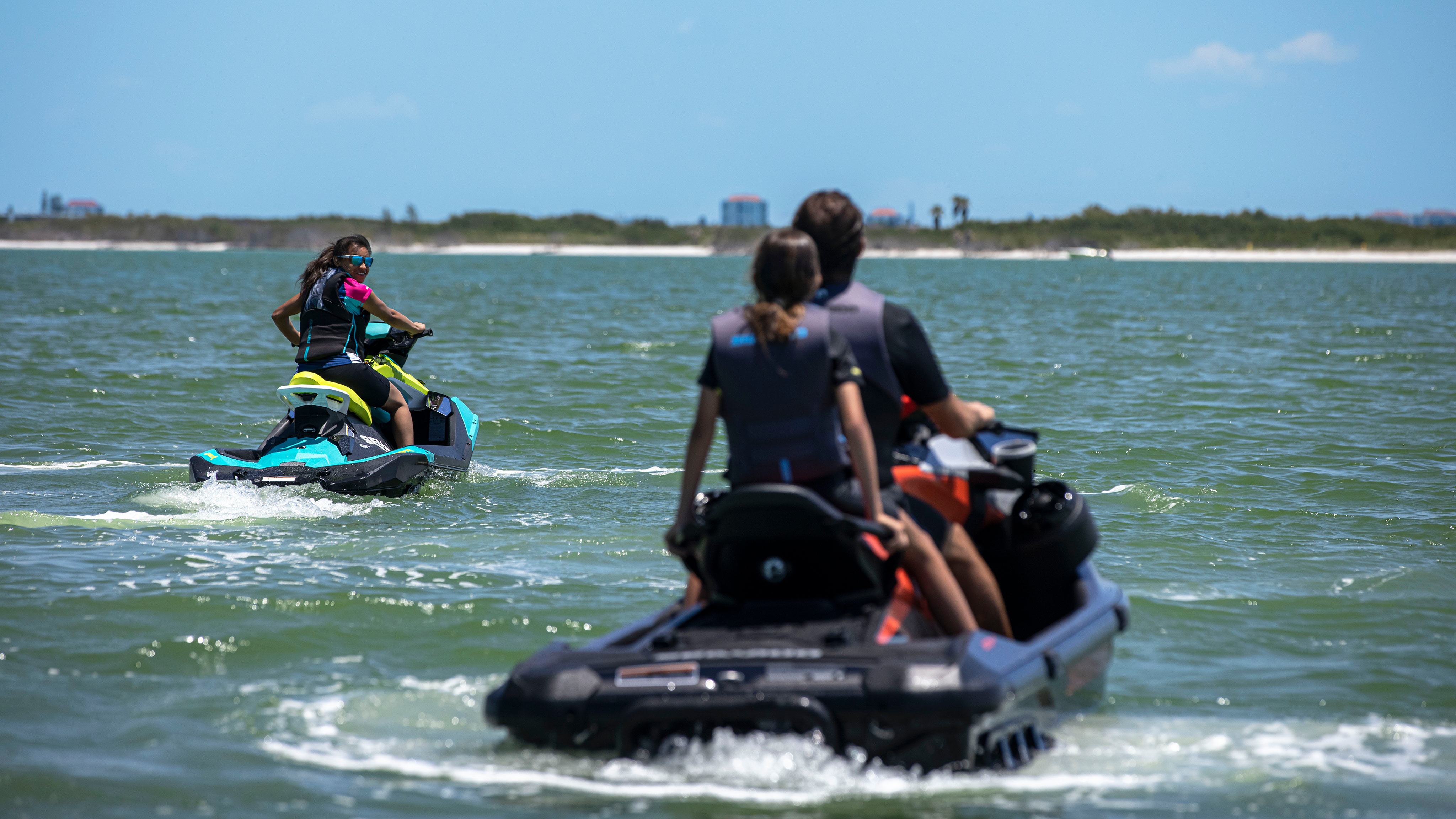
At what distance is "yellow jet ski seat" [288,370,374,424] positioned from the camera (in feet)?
31.2

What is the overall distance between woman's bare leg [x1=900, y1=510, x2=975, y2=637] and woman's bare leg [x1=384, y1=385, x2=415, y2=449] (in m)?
6.04

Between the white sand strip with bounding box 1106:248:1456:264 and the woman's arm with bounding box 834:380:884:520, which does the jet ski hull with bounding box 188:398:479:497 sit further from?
the white sand strip with bounding box 1106:248:1456:264

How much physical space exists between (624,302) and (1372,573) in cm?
3670

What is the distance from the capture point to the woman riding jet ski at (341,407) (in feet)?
30.5

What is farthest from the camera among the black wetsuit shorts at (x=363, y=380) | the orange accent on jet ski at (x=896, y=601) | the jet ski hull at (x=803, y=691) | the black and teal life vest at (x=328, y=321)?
the black wetsuit shorts at (x=363, y=380)

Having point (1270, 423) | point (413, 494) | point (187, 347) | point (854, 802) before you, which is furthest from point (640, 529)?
point (187, 347)

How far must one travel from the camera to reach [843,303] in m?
4.62

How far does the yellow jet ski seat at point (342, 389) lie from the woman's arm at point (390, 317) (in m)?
0.54

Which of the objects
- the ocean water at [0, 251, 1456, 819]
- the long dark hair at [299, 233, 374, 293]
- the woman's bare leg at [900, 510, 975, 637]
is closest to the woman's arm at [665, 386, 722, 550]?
the woman's bare leg at [900, 510, 975, 637]

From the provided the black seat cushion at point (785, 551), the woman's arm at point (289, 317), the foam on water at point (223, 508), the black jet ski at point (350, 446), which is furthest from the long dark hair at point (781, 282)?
the woman's arm at point (289, 317)

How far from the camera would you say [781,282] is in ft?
14.5

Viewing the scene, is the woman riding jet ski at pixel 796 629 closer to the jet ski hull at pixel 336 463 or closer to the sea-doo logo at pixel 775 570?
the sea-doo logo at pixel 775 570

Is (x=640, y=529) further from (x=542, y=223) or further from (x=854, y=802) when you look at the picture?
(x=542, y=223)

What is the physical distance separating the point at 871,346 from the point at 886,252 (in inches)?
5433
